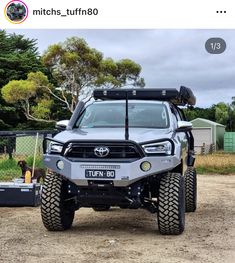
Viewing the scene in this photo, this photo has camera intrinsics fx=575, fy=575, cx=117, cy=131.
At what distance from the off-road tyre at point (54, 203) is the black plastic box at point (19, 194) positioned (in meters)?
2.79

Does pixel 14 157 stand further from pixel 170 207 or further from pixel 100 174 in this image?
pixel 170 207

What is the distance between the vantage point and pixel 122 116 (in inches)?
352

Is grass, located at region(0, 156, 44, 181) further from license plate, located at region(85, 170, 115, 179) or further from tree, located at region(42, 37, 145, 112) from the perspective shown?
tree, located at region(42, 37, 145, 112)

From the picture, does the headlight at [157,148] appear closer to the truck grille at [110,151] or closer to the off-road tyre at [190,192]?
the truck grille at [110,151]

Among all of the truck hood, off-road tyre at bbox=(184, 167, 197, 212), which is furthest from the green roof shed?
the truck hood

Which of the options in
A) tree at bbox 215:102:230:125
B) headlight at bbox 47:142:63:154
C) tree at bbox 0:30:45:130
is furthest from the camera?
tree at bbox 215:102:230:125

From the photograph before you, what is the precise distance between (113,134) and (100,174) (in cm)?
67

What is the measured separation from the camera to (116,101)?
30.7 ft

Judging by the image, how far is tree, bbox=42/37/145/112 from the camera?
141 feet

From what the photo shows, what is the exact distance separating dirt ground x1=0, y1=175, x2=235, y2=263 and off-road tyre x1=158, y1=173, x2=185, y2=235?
0.14 metres

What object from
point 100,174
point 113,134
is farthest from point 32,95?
point 100,174

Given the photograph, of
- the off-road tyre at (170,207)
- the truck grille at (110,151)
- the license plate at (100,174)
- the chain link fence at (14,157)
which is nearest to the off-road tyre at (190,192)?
the off-road tyre at (170,207)
